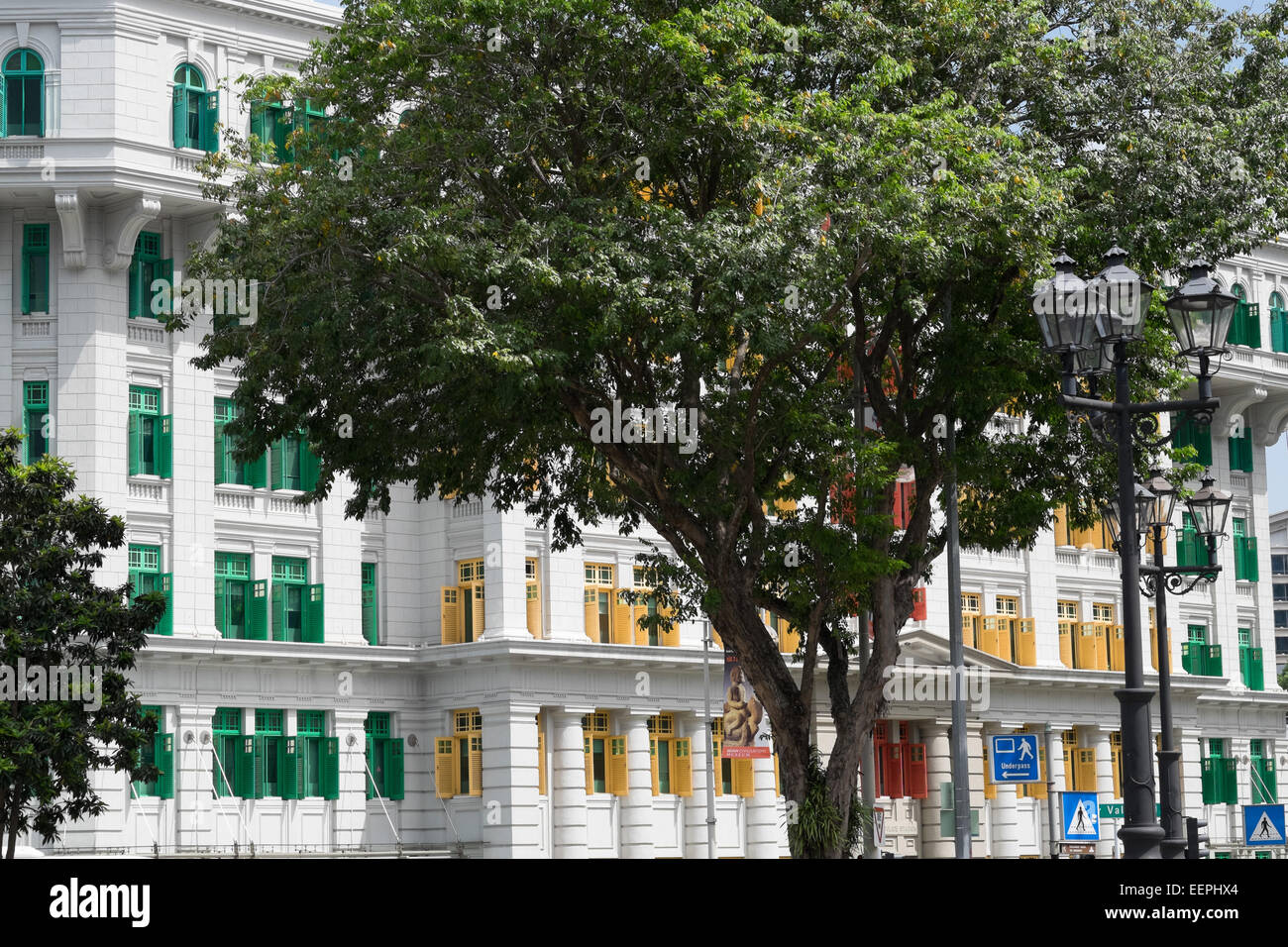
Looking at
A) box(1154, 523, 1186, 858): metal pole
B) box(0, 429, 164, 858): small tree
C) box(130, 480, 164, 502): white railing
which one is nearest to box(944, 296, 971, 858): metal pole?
box(1154, 523, 1186, 858): metal pole

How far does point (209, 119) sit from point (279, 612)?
1063cm

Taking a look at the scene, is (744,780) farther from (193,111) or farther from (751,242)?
(751,242)

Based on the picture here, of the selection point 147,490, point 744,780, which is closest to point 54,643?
point 147,490

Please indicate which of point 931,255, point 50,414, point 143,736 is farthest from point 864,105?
point 50,414

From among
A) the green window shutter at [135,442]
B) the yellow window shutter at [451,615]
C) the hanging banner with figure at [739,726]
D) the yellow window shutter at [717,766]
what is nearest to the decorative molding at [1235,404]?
the yellow window shutter at [717,766]

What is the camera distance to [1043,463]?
75.9ft

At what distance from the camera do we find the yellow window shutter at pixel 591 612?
143ft

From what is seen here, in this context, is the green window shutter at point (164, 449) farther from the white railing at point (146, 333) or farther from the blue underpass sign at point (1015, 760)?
the blue underpass sign at point (1015, 760)

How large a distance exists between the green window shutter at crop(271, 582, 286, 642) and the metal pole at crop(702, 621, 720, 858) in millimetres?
9246

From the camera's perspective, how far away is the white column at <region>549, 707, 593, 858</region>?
42.0 m
